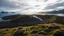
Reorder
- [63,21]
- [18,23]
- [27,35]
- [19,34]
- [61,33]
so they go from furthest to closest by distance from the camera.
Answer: [18,23]
[63,21]
[27,35]
[19,34]
[61,33]

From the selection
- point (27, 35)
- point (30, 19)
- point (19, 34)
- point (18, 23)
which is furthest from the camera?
point (30, 19)

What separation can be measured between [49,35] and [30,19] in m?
118

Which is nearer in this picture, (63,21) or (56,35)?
(56,35)

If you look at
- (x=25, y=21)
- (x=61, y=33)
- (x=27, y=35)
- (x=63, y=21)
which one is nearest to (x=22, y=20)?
(x=25, y=21)

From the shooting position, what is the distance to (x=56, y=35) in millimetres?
67625

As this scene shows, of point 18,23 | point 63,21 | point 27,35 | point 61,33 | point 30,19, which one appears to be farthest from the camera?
point 30,19

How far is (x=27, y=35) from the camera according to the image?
77375 millimetres

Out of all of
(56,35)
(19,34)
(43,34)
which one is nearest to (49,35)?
(43,34)

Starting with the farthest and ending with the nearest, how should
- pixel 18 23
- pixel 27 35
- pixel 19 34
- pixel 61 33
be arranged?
1. pixel 18 23
2. pixel 27 35
3. pixel 19 34
4. pixel 61 33

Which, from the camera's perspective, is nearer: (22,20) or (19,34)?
(19,34)

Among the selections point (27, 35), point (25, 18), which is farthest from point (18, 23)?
point (27, 35)

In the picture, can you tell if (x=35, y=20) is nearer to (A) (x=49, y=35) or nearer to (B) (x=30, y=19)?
(B) (x=30, y=19)

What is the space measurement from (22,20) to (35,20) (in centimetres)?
1517

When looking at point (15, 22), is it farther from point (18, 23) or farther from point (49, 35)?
point (49, 35)
